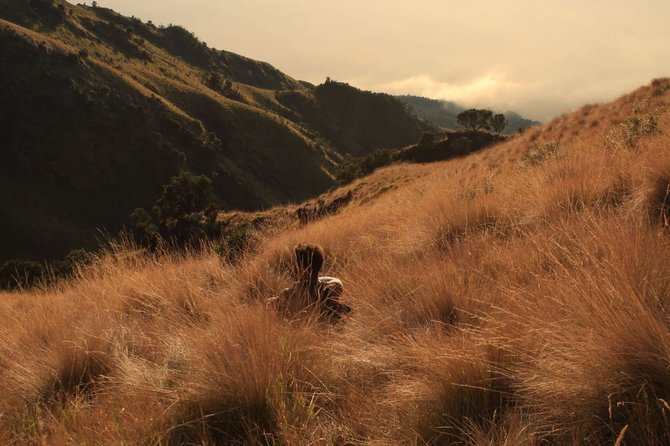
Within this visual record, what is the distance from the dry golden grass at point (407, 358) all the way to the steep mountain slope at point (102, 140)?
6038 cm

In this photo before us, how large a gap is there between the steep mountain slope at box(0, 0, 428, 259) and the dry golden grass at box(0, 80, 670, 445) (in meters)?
60.4

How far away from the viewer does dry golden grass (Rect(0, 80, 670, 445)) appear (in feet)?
6.27

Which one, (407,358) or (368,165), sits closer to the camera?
(407,358)

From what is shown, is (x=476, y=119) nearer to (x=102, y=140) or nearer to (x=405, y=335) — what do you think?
(x=102, y=140)

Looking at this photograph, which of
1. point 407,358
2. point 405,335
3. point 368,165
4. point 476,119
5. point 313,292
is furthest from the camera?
point 476,119

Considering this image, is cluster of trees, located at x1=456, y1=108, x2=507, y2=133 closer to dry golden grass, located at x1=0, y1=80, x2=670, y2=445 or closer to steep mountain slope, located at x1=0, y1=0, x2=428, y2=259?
steep mountain slope, located at x1=0, y1=0, x2=428, y2=259

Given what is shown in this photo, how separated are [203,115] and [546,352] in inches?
4664

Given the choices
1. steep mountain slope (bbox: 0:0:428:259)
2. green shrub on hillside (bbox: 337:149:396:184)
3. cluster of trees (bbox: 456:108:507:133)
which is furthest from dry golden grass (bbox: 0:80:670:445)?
cluster of trees (bbox: 456:108:507:133)

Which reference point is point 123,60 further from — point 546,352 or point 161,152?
point 546,352

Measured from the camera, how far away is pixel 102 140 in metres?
86.7

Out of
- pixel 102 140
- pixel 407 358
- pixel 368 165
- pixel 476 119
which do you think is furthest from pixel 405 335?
pixel 102 140

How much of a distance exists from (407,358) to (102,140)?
96.5 m

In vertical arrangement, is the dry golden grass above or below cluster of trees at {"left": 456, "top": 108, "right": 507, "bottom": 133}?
below

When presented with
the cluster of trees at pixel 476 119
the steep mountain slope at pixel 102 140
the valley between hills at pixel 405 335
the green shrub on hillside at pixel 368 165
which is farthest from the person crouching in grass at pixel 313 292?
the cluster of trees at pixel 476 119
